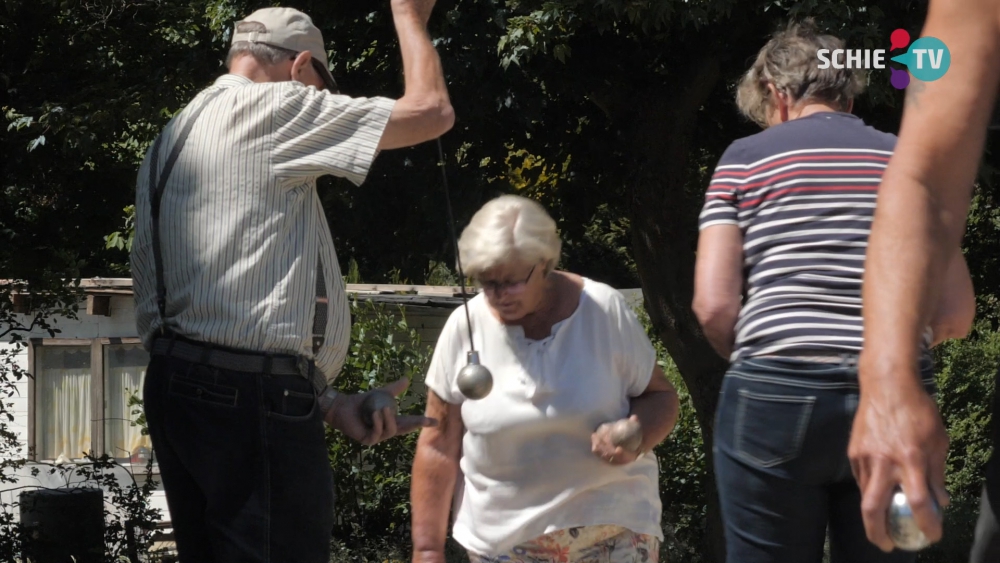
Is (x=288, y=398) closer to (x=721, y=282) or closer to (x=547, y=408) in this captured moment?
(x=547, y=408)

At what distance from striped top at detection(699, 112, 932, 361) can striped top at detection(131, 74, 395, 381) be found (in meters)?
0.84

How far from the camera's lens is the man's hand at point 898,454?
53.8 inches

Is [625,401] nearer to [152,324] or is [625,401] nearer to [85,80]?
[152,324]

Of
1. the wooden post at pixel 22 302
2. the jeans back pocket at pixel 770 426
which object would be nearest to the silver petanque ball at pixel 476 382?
the jeans back pocket at pixel 770 426

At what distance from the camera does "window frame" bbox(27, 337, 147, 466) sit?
1539cm

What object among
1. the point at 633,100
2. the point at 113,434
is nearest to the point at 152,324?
the point at 633,100

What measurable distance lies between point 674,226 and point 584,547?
223 inches

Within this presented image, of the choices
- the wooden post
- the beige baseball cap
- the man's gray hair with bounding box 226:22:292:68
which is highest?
the beige baseball cap

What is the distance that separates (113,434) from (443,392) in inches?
523

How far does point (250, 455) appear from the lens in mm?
2756

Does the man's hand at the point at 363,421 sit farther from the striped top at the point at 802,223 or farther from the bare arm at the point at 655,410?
the striped top at the point at 802,223

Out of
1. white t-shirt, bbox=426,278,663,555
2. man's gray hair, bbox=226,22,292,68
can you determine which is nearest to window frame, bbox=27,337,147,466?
white t-shirt, bbox=426,278,663,555

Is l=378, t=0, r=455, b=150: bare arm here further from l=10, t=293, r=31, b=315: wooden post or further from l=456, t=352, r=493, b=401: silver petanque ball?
l=10, t=293, r=31, b=315: wooden post

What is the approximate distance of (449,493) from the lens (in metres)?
3.61
